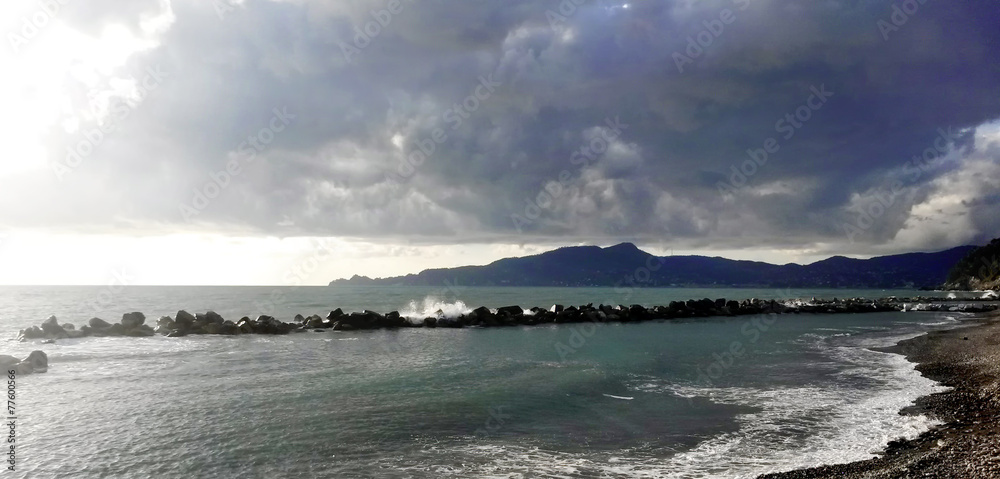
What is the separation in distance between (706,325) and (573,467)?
140 ft

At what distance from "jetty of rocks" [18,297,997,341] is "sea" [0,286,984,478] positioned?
22.7 feet

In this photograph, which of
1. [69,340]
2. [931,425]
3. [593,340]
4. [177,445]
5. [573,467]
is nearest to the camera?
[573,467]

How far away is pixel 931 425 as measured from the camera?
1453 cm

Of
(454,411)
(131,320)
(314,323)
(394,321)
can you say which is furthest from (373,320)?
(454,411)

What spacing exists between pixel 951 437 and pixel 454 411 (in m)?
12.9

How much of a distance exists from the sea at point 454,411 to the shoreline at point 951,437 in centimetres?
56

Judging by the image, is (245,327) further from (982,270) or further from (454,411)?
(982,270)

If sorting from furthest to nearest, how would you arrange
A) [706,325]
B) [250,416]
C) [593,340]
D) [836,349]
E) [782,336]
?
[706,325] → [782,336] → [593,340] → [836,349] → [250,416]

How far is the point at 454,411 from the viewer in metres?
16.9

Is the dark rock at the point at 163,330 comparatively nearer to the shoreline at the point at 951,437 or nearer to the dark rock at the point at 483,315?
the dark rock at the point at 483,315

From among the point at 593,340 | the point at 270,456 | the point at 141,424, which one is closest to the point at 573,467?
the point at 270,456

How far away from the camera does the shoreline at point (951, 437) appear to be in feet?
35.8

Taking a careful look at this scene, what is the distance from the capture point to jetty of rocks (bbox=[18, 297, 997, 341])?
38.0m

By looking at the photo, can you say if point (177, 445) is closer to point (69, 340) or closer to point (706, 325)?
point (69, 340)
